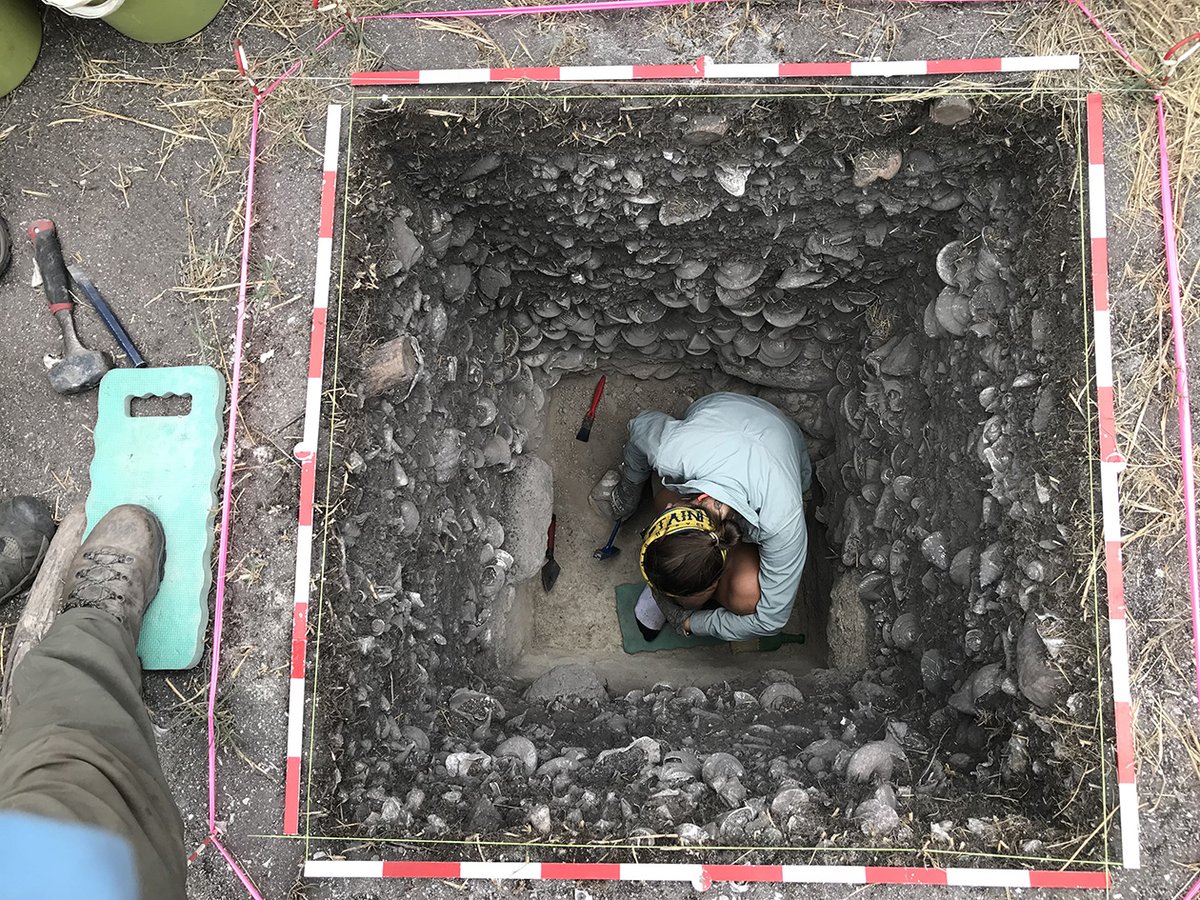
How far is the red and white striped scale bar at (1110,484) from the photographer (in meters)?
1.95

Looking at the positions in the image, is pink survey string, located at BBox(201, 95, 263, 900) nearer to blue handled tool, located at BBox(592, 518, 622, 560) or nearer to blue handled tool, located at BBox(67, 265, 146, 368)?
blue handled tool, located at BBox(67, 265, 146, 368)

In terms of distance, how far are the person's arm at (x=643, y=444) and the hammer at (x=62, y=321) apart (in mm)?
1878

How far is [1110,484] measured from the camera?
6.73ft

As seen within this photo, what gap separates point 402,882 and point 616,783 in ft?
2.15

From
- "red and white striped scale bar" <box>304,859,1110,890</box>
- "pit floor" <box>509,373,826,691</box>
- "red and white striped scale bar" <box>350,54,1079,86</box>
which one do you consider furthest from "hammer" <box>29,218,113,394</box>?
"pit floor" <box>509,373,826,691</box>

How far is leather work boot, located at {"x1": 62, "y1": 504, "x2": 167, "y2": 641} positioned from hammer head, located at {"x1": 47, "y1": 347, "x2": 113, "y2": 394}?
43cm

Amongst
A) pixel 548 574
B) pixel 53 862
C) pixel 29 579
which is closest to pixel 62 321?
pixel 29 579

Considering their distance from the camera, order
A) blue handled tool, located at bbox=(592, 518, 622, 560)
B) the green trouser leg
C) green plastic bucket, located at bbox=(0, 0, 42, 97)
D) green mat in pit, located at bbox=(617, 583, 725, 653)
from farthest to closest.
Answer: blue handled tool, located at bbox=(592, 518, 622, 560), green mat in pit, located at bbox=(617, 583, 725, 653), green plastic bucket, located at bbox=(0, 0, 42, 97), the green trouser leg

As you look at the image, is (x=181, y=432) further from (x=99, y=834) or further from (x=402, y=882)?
(x=402, y=882)

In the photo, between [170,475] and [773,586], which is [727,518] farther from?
[170,475]

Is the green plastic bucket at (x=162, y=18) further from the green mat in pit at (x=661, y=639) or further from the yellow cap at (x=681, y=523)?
the green mat in pit at (x=661, y=639)

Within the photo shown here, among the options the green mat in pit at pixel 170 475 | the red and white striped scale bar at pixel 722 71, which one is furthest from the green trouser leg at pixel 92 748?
the red and white striped scale bar at pixel 722 71

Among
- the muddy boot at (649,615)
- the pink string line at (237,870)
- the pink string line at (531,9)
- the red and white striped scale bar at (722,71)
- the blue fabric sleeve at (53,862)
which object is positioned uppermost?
the pink string line at (531,9)

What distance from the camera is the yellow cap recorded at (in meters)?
2.46
